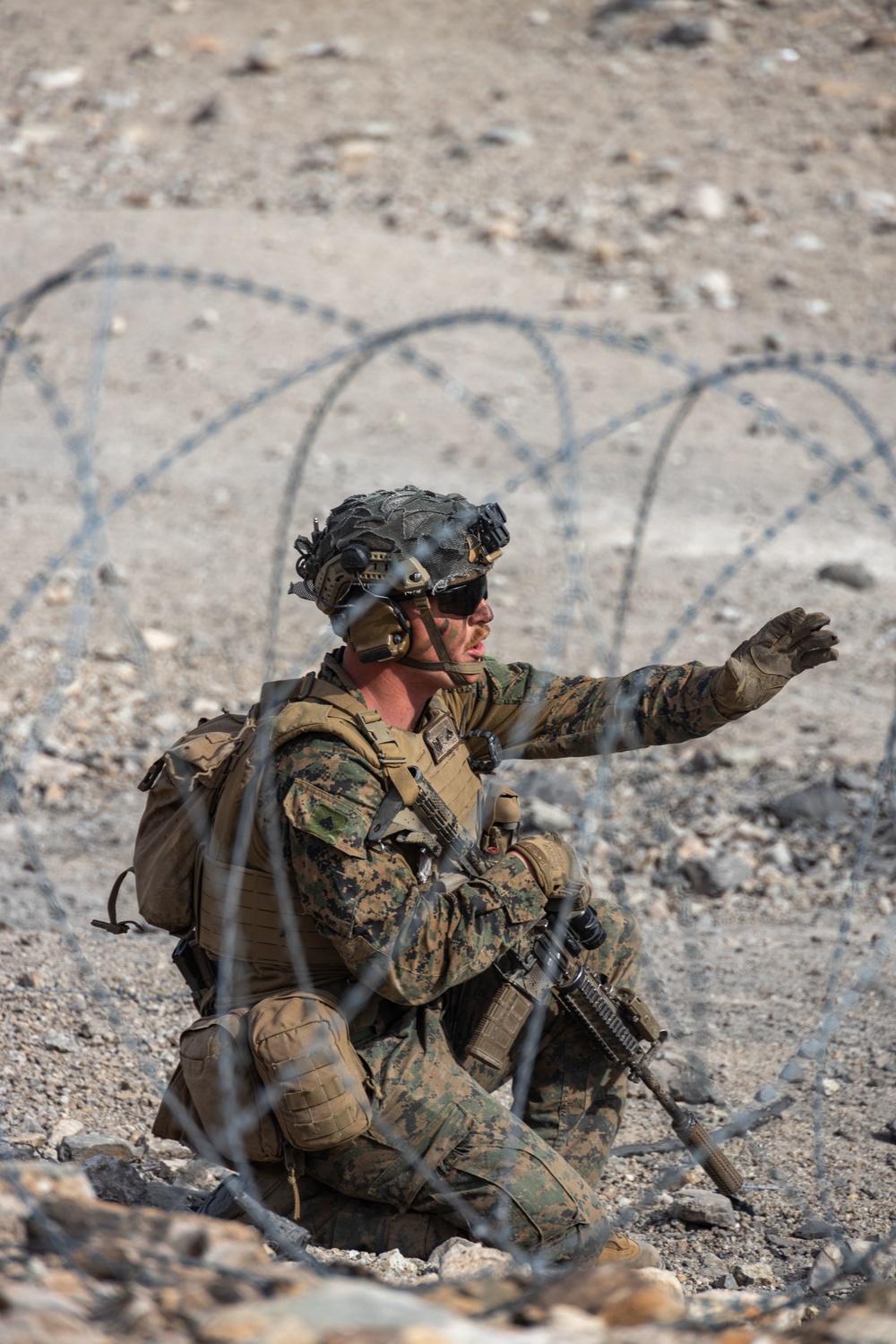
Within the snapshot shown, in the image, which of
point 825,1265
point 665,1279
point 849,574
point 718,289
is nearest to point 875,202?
point 718,289

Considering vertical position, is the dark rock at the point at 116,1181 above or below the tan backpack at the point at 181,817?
below

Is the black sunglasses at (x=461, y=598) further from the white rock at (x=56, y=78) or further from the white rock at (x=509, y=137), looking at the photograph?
the white rock at (x=56, y=78)

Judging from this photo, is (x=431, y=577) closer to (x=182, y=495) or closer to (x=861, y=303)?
(x=182, y=495)

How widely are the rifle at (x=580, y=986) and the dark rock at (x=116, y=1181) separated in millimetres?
1207

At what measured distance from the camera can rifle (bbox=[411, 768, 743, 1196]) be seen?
386cm

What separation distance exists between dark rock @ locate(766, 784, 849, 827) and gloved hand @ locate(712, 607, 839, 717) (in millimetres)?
2954

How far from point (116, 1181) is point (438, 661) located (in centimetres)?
173

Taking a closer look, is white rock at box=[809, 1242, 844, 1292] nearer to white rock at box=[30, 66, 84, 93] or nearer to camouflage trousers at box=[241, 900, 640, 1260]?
camouflage trousers at box=[241, 900, 640, 1260]

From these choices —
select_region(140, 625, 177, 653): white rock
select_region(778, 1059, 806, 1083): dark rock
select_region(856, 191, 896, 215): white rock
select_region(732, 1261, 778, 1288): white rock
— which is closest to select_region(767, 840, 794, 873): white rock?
select_region(778, 1059, 806, 1083): dark rock

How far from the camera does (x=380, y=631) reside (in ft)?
12.5

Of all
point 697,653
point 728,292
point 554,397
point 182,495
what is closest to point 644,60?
point 728,292

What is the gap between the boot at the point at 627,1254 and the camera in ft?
12.5

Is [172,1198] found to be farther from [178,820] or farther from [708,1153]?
[708,1153]

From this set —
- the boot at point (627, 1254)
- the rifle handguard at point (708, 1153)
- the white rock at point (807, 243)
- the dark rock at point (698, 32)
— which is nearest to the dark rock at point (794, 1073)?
the rifle handguard at point (708, 1153)
